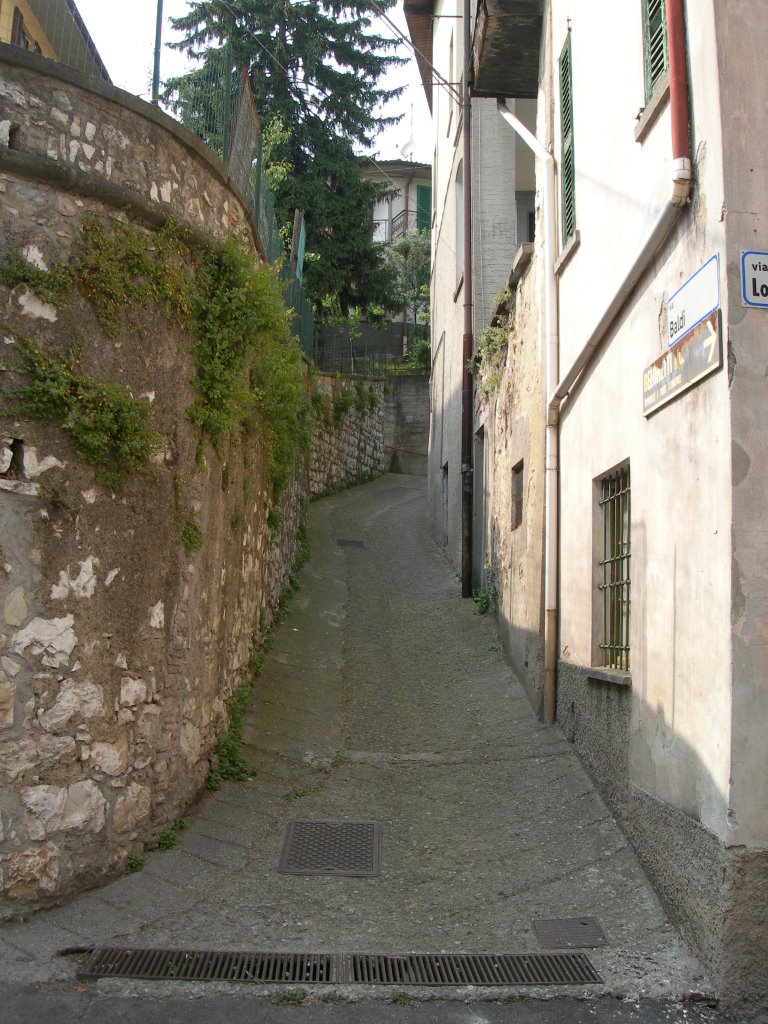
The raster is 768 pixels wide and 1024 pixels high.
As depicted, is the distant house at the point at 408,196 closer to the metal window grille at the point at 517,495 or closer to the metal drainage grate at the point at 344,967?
the metal window grille at the point at 517,495

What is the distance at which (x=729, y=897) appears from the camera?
3.77m

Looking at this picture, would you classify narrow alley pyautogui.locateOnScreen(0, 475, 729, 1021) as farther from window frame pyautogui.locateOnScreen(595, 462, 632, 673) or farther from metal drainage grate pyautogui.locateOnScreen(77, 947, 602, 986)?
window frame pyautogui.locateOnScreen(595, 462, 632, 673)

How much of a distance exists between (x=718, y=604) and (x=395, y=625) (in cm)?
663

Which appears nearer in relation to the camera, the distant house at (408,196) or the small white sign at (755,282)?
the small white sign at (755,282)

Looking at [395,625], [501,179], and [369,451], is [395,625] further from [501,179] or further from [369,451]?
[369,451]

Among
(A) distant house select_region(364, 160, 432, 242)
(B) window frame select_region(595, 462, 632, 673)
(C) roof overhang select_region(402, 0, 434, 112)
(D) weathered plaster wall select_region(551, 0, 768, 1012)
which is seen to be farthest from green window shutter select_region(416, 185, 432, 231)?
(B) window frame select_region(595, 462, 632, 673)

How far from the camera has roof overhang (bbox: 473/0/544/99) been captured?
832 centimetres

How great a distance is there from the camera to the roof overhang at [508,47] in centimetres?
832

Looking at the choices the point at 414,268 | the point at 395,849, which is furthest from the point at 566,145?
the point at 414,268

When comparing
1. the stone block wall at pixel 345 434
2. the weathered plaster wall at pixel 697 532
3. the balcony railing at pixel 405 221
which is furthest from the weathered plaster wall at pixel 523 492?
the balcony railing at pixel 405 221

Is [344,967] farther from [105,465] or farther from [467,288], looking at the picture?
[467,288]

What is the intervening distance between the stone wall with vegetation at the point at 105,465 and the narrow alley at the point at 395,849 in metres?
0.35

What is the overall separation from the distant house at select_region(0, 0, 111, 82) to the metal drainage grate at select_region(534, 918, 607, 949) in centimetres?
529

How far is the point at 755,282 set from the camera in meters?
3.89
